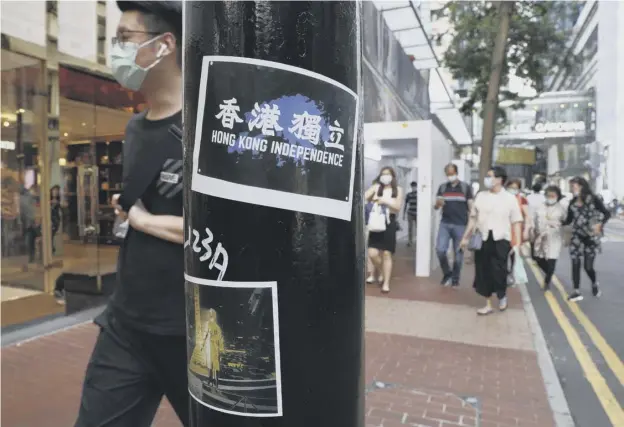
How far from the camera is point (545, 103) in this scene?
144 feet

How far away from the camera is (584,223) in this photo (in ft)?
25.9

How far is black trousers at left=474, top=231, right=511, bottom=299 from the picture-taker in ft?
21.7

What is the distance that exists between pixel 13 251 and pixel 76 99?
84.0 inches

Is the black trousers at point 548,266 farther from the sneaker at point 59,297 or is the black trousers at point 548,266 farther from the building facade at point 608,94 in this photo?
the building facade at point 608,94

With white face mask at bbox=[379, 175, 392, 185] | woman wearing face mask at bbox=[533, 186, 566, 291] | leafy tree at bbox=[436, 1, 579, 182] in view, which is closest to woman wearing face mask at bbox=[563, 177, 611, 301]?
woman wearing face mask at bbox=[533, 186, 566, 291]

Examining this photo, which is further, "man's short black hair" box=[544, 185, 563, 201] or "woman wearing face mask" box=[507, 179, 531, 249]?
"man's short black hair" box=[544, 185, 563, 201]

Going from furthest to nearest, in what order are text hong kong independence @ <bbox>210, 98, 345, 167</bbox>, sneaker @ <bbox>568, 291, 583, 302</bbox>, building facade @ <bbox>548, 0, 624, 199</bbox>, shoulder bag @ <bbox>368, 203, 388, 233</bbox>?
building facade @ <bbox>548, 0, 624, 199</bbox> → shoulder bag @ <bbox>368, 203, 388, 233</bbox> → sneaker @ <bbox>568, 291, 583, 302</bbox> → text hong kong independence @ <bbox>210, 98, 345, 167</bbox>

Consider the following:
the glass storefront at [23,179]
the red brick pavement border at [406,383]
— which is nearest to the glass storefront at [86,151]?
the glass storefront at [23,179]

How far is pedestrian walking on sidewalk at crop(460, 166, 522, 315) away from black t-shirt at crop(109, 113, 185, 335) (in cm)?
553

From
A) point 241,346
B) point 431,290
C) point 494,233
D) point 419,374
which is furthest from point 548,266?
point 241,346

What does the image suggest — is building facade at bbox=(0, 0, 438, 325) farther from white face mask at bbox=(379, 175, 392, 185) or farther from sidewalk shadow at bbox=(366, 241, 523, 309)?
sidewalk shadow at bbox=(366, 241, 523, 309)

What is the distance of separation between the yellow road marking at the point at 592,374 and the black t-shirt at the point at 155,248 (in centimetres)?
353

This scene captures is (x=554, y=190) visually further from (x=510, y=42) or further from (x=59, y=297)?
(x=510, y=42)

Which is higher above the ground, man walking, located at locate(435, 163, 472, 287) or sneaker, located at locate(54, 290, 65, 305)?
man walking, located at locate(435, 163, 472, 287)
